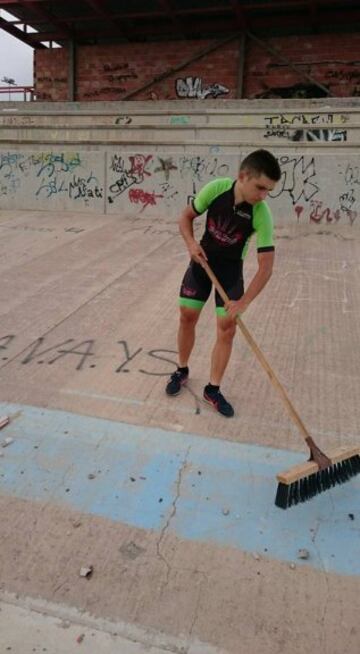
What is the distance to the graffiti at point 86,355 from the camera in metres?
4.06

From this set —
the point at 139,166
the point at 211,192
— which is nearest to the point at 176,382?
the point at 211,192

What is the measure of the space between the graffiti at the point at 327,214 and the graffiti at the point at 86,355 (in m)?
5.66

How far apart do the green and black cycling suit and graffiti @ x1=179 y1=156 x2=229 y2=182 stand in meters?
6.51

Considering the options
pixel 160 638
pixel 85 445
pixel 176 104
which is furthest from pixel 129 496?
pixel 176 104

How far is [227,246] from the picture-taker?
3.30 m

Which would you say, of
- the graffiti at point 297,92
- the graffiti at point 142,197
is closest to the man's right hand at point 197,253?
the graffiti at point 142,197

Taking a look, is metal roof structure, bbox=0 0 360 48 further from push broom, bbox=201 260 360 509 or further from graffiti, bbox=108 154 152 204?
push broom, bbox=201 260 360 509

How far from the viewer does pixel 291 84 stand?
1571 cm

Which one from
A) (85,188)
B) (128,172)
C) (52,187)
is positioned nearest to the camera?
(128,172)

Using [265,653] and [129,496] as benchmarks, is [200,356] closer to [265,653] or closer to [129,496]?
[129,496]

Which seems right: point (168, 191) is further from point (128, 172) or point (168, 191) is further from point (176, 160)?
point (128, 172)

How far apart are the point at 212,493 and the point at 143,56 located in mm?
17369

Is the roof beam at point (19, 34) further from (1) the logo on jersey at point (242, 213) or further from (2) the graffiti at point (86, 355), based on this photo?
(1) the logo on jersey at point (242, 213)

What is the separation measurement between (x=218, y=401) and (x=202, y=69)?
15651 mm
